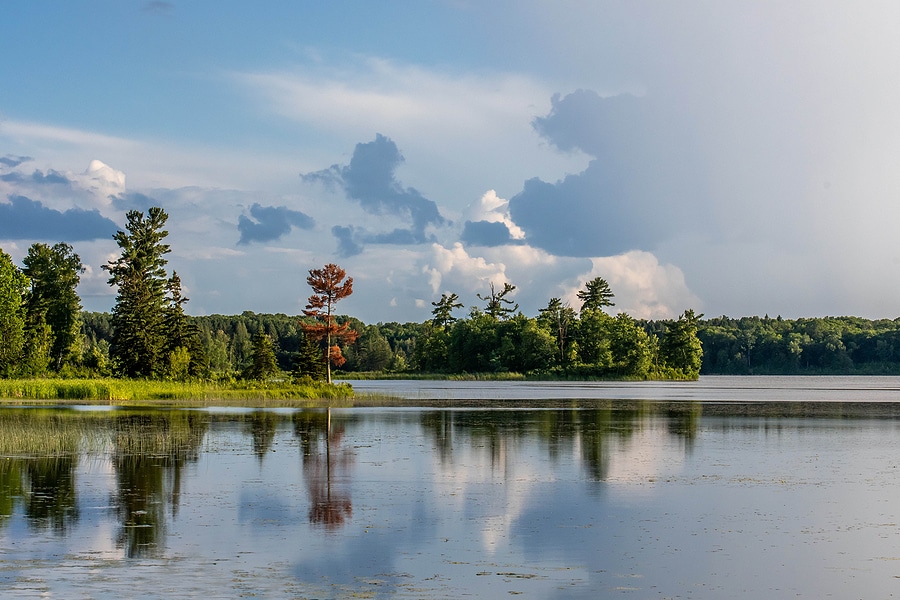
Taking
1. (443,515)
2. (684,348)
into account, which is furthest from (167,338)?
(684,348)

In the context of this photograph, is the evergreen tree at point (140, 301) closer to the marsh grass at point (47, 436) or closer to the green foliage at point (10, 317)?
the green foliage at point (10, 317)

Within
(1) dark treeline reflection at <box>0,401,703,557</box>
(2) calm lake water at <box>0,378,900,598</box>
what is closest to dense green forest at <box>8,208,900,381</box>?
(1) dark treeline reflection at <box>0,401,703,557</box>

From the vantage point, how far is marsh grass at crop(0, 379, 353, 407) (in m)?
61.8

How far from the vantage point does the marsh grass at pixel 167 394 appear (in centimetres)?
6181

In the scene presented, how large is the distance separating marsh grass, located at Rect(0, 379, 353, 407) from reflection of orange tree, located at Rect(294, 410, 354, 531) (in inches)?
909

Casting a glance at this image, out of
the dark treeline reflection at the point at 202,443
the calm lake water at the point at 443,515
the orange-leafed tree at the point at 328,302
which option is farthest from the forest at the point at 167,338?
the calm lake water at the point at 443,515

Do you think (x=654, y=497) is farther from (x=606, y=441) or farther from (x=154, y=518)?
(x=606, y=441)

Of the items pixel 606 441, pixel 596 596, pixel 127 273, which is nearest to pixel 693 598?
pixel 596 596

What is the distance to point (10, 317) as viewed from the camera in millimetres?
79625

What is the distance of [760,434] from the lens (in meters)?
37.5

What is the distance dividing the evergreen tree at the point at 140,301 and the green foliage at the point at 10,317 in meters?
8.05

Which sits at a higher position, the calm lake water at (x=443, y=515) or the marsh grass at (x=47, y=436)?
the marsh grass at (x=47, y=436)

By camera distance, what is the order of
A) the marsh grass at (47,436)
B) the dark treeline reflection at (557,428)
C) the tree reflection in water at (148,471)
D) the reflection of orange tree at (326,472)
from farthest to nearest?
the dark treeline reflection at (557,428) → the marsh grass at (47,436) → the reflection of orange tree at (326,472) → the tree reflection in water at (148,471)

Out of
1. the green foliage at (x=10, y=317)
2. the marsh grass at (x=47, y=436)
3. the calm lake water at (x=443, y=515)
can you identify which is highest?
the green foliage at (x=10, y=317)
